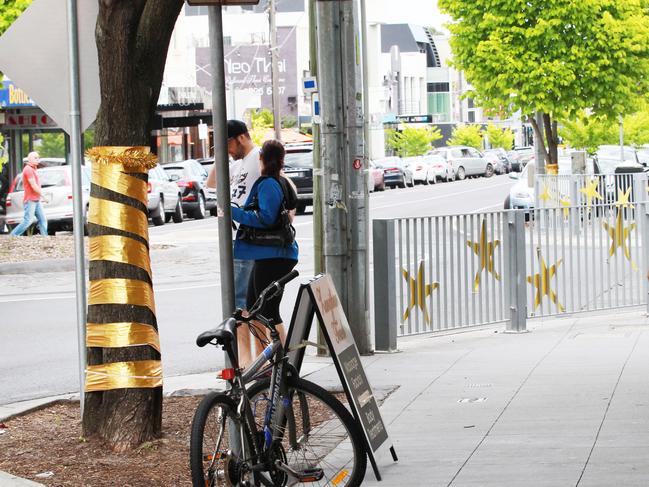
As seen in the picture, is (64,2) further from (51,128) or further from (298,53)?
(298,53)

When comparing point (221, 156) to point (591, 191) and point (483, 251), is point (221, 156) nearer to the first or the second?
point (483, 251)

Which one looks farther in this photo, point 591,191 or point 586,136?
point 586,136

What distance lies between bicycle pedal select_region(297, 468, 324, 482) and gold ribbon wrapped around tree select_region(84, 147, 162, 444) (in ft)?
4.47

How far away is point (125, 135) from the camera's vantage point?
278 inches

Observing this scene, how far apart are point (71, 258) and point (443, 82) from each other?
100320 millimetres

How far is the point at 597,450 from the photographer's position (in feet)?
22.3

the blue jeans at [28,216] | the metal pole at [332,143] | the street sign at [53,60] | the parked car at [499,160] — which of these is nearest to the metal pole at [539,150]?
the blue jeans at [28,216]

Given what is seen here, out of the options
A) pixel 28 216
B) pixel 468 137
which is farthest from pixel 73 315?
pixel 468 137

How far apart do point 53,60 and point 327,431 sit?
277 cm

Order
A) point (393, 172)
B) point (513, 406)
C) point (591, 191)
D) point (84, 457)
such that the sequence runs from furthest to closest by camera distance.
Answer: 1. point (393, 172)
2. point (591, 191)
3. point (513, 406)
4. point (84, 457)

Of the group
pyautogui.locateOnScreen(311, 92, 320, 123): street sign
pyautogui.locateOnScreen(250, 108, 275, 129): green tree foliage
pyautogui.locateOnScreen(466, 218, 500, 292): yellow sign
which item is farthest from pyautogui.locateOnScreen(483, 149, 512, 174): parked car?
pyautogui.locateOnScreen(311, 92, 320, 123): street sign

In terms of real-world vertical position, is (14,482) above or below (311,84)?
below

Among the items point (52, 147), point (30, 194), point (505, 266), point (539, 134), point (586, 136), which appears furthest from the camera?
point (52, 147)

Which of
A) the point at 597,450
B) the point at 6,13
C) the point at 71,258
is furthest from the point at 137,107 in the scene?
the point at 6,13
